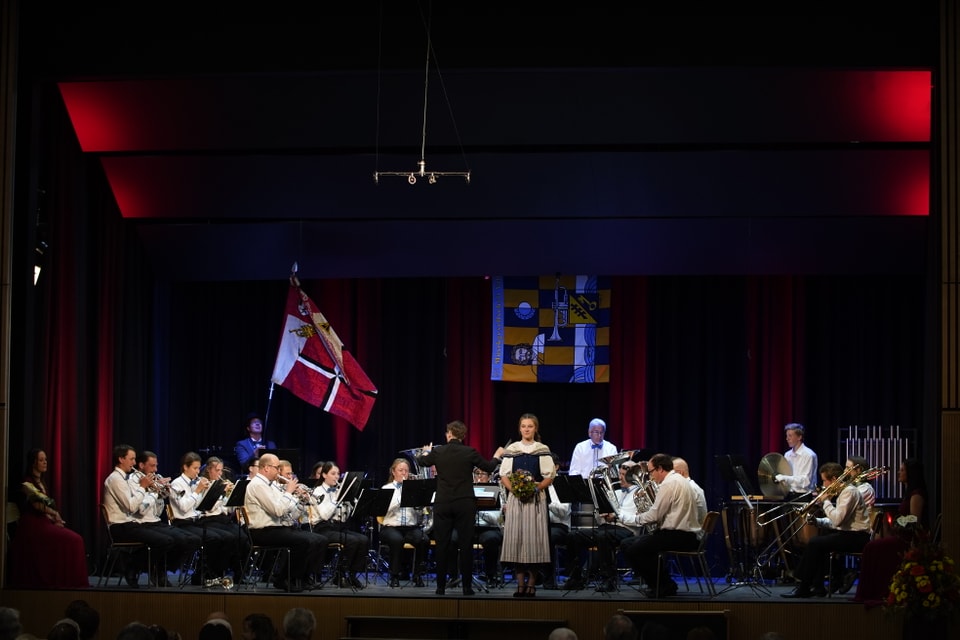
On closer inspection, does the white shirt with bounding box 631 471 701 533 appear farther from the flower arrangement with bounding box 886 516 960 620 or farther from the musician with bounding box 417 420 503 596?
the flower arrangement with bounding box 886 516 960 620

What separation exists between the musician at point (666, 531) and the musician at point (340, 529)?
8.30 ft

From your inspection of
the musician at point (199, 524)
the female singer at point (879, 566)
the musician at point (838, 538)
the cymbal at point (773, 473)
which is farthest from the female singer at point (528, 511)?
the cymbal at point (773, 473)

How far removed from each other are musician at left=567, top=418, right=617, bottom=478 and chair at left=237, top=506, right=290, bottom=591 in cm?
354

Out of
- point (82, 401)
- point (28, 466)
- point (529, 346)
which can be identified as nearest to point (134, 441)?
point (82, 401)

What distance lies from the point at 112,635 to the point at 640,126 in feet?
21.7

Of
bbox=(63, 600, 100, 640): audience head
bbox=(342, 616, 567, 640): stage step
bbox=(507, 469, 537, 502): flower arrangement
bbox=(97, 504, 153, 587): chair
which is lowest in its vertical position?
bbox=(342, 616, 567, 640): stage step

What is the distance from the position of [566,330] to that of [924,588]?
642 cm

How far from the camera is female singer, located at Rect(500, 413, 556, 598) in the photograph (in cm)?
997

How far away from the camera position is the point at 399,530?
11.5 meters

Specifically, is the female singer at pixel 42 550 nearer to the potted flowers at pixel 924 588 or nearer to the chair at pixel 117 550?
the chair at pixel 117 550

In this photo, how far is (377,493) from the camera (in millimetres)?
10297

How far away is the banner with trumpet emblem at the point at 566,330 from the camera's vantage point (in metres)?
14.2

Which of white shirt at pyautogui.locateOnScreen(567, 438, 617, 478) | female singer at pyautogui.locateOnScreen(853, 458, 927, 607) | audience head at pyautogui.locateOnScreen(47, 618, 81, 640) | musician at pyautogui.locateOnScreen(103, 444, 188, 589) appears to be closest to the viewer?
audience head at pyautogui.locateOnScreen(47, 618, 81, 640)

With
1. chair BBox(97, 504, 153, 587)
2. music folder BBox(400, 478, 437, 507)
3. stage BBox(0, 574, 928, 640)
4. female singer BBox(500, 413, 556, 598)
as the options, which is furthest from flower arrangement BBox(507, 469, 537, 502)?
chair BBox(97, 504, 153, 587)
